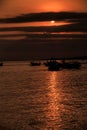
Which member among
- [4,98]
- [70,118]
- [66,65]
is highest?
[70,118]

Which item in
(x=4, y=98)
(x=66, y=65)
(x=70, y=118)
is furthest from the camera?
(x=66, y=65)

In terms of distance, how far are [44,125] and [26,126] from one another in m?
1.59

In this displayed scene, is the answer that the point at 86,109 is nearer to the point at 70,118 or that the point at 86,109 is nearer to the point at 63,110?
the point at 63,110

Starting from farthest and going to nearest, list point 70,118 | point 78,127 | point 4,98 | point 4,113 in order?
point 4,98 < point 4,113 < point 70,118 < point 78,127

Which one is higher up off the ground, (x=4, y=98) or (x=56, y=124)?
(x=56, y=124)

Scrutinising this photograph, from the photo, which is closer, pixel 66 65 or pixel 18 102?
pixel 18 102

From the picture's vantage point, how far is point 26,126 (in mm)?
38500

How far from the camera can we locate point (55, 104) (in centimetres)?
5416

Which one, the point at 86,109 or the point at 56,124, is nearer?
the point at 56,124

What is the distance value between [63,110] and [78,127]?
10381 mm

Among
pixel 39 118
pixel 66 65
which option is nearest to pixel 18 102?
pixel 39 118

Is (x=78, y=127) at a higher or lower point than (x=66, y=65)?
higher

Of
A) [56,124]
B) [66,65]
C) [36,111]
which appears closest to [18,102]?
[36,111]

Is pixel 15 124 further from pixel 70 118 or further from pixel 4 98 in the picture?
pixel 4 98
